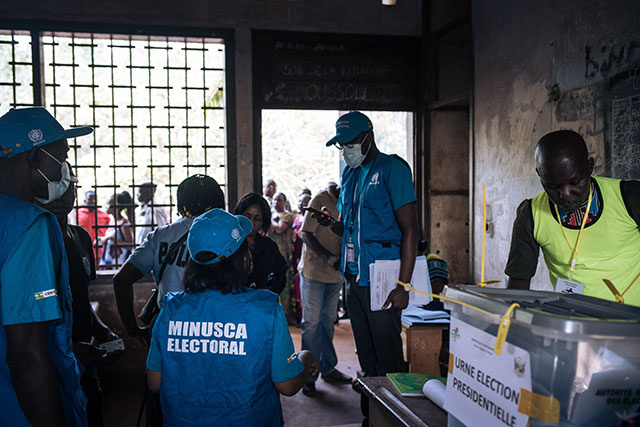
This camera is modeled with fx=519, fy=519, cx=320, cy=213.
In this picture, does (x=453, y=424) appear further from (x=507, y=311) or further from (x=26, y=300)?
(x=26, y=300)

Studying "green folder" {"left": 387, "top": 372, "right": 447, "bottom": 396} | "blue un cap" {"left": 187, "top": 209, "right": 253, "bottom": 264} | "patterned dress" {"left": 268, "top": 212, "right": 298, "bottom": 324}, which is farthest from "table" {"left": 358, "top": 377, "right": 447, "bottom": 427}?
"patterned dress" {"left": 268, "top": 212, "right": 298, "bottom": 324}

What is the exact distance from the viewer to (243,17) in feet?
15.6

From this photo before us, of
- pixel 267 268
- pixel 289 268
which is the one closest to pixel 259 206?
pixel 267 268

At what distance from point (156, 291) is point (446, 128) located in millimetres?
3574

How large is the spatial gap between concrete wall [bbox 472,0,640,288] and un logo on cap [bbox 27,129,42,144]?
9.36ft

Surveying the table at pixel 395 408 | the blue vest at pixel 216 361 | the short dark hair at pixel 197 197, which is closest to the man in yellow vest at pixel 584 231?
the table at pixel 395 408

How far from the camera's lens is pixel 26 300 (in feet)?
4.65

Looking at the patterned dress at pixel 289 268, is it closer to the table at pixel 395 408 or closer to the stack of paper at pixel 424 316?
the stack of paper at pixel 424 316

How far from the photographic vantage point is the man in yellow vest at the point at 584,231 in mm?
1807

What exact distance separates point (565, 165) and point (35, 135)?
1.71 m

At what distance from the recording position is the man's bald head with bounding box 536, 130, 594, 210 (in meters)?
1.74

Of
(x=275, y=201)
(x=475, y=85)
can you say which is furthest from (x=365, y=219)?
(x=275, y=201)

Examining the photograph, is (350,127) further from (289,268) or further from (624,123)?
(289,268)

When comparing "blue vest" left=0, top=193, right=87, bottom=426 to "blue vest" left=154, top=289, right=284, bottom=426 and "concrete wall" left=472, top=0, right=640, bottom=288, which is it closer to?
"blue vest" left=154, top=289, right=284, bottom=426
